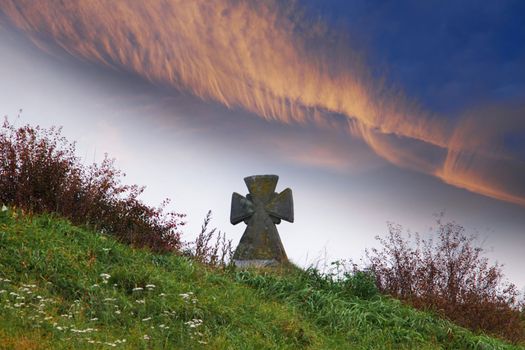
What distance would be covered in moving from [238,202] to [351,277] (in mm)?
5896

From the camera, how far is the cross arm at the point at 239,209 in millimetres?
16719

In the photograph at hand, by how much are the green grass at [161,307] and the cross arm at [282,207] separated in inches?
213

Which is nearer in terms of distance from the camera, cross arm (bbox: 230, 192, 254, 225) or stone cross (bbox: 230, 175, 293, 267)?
stone cross (bbox: 230, 175, 293, 267)

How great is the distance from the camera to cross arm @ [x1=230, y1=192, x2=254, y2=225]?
54.9ft

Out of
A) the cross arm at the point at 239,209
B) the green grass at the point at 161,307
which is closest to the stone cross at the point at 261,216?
the cross arm at the point at 239,209

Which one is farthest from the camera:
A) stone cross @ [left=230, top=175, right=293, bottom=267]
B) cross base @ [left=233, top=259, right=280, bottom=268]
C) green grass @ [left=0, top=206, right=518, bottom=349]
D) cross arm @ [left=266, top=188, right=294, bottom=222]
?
cross arm @ [left=266, top=188, right=294, bottom=222]

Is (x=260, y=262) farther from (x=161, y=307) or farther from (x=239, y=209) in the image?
(x=161, y=307)

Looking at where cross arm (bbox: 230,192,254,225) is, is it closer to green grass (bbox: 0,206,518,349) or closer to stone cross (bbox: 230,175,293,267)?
stone cross (bbox: 230,175,293,267)

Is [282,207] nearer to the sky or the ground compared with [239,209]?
nearer to the sky

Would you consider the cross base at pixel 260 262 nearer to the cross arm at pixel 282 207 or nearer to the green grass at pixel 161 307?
the cross arm at pixel 282 207

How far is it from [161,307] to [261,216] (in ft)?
30.5

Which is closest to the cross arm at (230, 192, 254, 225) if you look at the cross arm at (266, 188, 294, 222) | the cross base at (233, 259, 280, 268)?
the cross arm at (266, 188, 294, 222)

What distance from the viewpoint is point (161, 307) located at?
24.3ft

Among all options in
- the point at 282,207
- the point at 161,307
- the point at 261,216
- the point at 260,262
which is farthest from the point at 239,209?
the point at 161,307
